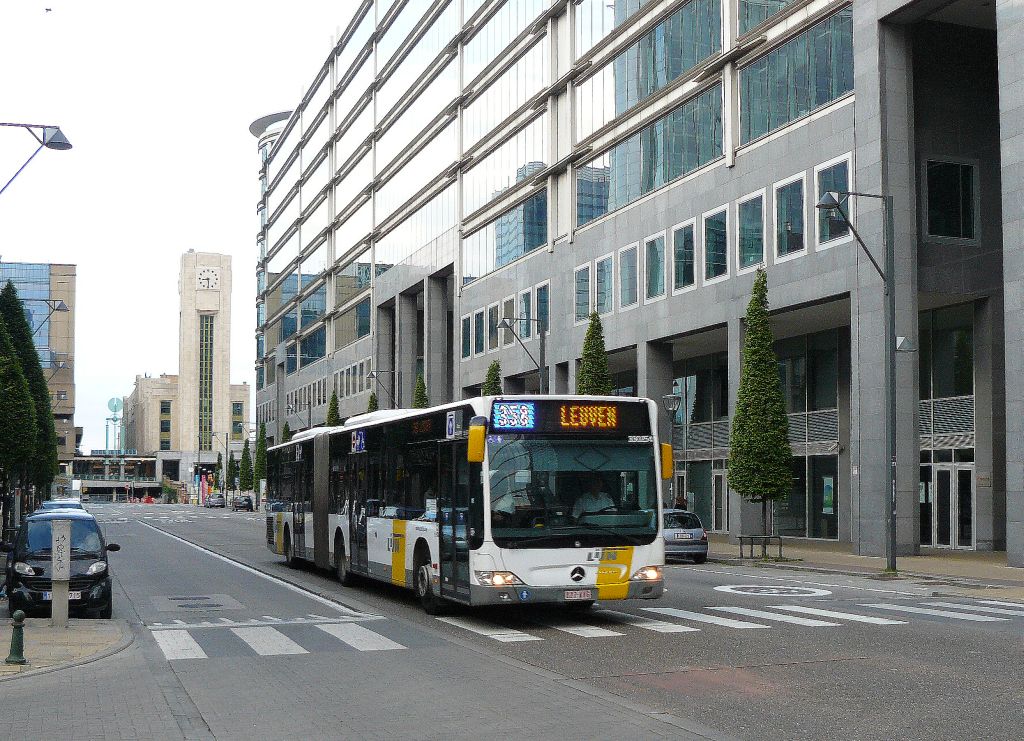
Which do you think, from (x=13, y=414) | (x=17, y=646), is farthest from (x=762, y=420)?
(x=17, y=646)

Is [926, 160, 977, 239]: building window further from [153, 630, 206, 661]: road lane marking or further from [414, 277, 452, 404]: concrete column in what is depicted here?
[414, 277, 452, 404]: concrete column

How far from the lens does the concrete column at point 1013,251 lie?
2866 cm

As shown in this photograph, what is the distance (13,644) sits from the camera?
12.8 meters

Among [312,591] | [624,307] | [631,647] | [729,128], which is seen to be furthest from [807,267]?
[631,647]

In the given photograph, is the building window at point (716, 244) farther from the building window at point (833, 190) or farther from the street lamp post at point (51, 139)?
the street lamp post at point (51, 139)

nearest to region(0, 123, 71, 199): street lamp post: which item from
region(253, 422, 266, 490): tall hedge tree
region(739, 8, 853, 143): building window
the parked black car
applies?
the parked black car

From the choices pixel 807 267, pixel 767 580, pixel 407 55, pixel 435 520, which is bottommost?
pixel 767 580

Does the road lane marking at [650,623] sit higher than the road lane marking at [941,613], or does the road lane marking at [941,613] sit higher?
the road lane marking at [650,623]

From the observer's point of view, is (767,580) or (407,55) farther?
(407,55)

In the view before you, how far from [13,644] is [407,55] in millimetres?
67041

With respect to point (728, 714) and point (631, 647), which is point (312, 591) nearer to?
point (631, 647)

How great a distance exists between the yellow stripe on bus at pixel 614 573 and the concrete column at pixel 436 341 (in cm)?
5546

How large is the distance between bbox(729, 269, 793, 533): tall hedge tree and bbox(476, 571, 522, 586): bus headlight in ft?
61.2

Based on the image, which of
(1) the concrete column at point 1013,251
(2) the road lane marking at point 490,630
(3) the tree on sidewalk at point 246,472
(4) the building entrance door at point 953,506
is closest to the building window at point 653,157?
(4) the building entrance door at point 953,506
